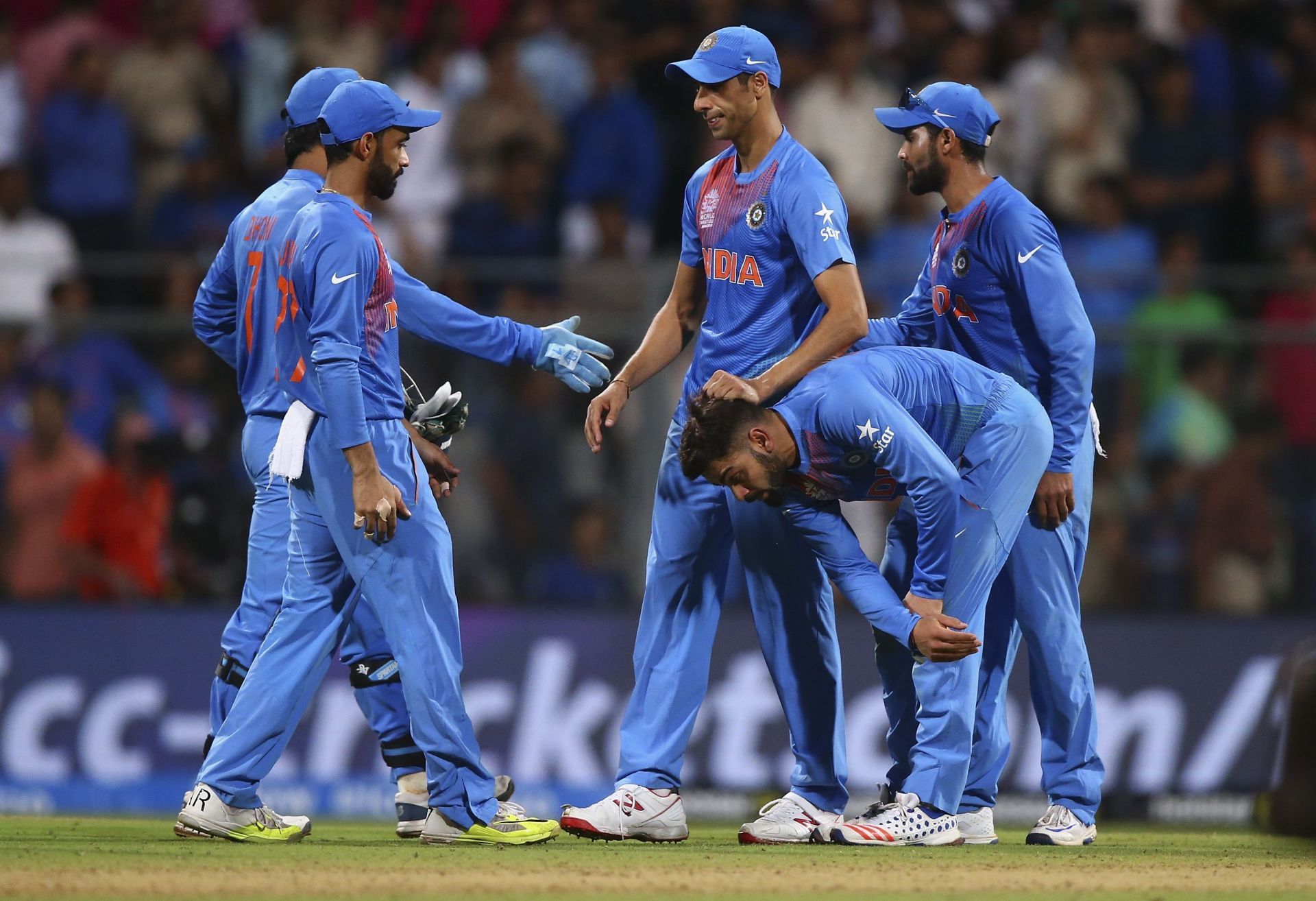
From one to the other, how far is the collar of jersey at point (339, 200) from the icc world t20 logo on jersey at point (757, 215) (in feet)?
4.63

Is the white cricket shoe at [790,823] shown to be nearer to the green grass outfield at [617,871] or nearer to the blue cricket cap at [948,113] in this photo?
the green grass outfield at [617,871]

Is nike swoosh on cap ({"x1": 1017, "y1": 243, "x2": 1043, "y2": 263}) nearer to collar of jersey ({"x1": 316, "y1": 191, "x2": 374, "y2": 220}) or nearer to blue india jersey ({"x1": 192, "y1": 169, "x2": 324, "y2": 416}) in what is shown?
collar of jersey ({"x1": 316, "y1": 191, "x2": 374, "y2": 220})

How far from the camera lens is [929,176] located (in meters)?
7.39

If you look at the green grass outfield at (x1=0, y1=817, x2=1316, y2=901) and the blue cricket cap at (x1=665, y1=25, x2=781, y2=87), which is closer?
the green grass outfield at (x1=0, y1=817, x2=1316, y2=901)

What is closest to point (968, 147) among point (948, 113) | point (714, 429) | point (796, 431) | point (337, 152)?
point (948, 113)

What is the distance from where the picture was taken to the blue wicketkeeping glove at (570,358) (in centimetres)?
730

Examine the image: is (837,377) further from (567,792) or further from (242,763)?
(567,792)

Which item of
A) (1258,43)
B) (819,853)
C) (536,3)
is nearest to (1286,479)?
(1258,43)

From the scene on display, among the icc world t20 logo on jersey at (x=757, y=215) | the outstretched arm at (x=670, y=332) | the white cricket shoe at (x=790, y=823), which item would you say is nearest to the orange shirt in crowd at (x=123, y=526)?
the outstretched arm at (x=670, y=332)

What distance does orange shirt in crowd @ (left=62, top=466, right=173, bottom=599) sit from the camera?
35.7 ft

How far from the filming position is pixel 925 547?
675cm

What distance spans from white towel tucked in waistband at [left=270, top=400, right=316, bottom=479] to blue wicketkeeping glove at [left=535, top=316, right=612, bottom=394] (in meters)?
1.02

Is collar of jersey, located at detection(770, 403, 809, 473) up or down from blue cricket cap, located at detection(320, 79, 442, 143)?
down

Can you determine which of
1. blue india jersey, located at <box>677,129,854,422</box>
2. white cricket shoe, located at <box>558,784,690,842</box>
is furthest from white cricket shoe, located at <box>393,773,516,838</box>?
blue india jersey, located at <box>677,129,854,422</box>
